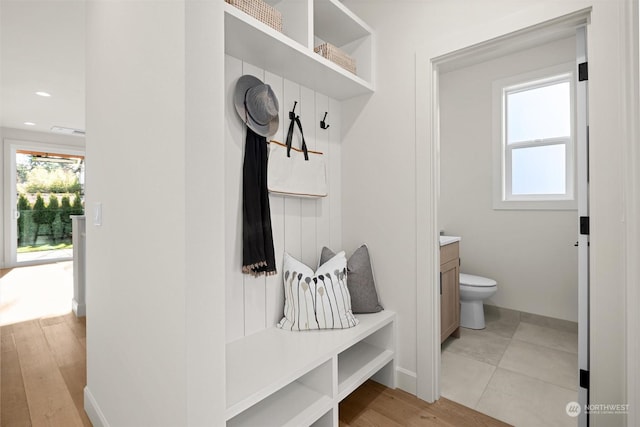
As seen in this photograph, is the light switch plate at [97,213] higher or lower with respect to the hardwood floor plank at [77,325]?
higher

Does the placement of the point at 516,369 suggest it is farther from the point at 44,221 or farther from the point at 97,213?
the point at 44,221

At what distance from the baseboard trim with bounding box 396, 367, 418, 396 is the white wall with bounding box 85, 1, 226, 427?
126 centimetres

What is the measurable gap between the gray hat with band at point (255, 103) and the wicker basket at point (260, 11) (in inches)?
10.9

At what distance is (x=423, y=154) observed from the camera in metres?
1.80

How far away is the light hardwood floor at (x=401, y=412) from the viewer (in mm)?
1621

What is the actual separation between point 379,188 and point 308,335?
989 millimetres

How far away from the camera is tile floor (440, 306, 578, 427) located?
1.75m

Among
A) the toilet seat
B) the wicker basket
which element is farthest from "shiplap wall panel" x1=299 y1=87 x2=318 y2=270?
the toilet seat

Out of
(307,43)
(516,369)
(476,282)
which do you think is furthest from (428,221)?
(476,282)

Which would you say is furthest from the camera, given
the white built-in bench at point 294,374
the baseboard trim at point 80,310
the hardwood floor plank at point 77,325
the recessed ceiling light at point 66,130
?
A: the recessed ceiling light at point 66,130

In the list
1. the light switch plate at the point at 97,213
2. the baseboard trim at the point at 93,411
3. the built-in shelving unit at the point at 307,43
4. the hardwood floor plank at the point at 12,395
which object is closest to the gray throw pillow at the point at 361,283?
the built-in shelving unit at the point at 307,43

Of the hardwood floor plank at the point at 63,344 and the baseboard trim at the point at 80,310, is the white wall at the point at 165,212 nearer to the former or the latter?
the hardwood floor plank at the point at 63,344

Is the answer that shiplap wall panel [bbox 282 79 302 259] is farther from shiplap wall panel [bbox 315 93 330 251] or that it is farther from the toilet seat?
the toilet seat

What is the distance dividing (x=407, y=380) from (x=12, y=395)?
7.68ft
